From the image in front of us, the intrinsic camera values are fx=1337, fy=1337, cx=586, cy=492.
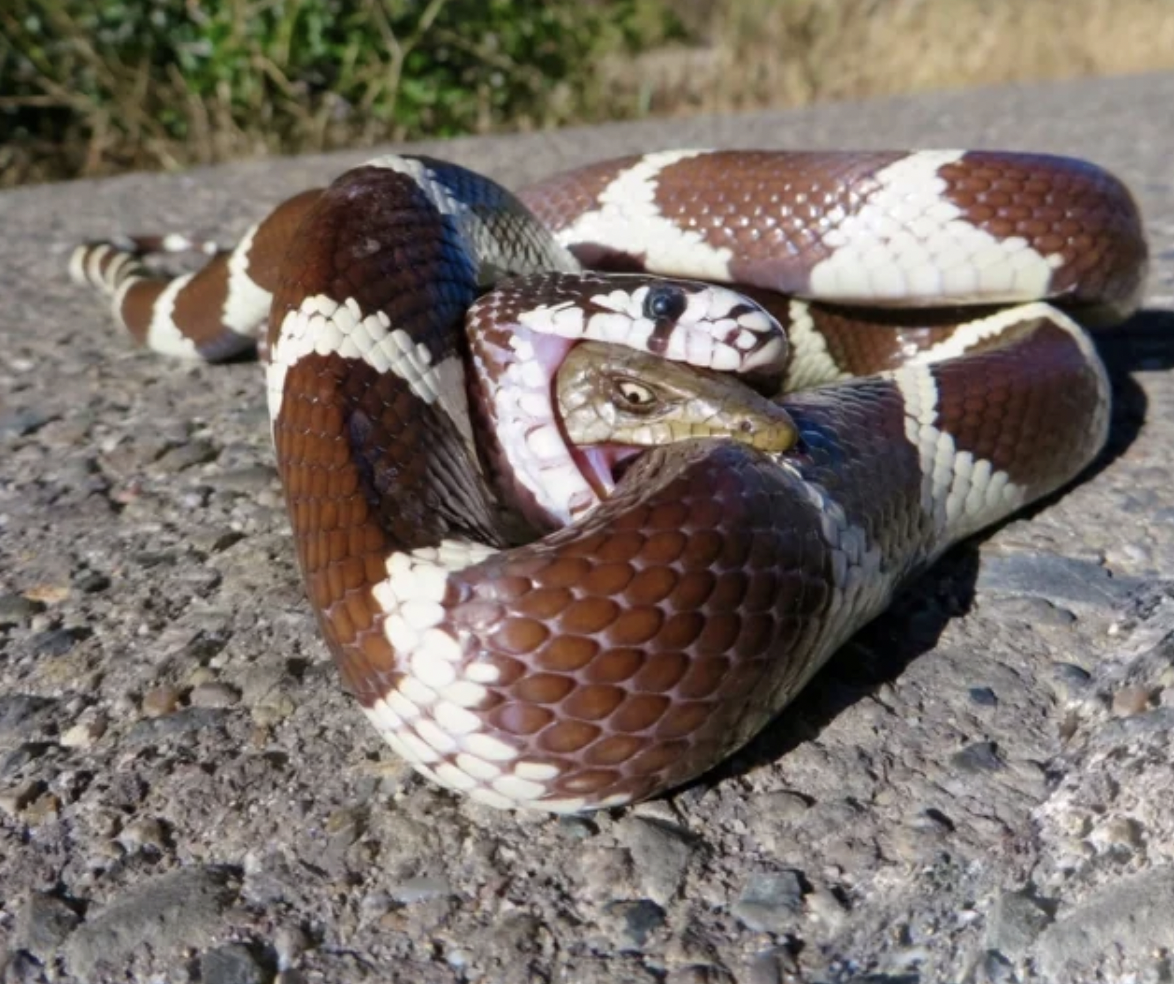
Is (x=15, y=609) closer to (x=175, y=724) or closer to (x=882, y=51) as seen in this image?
(x=175, y=724)

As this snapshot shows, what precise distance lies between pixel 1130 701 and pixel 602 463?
102 cm

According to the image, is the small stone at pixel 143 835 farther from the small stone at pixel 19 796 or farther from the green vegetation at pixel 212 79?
the green vegetation at pixel 212 79

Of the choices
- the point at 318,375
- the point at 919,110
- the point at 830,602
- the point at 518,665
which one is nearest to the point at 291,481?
the point at 318,375

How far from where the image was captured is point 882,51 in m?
12.4

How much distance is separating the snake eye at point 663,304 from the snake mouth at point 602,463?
260 millimetres

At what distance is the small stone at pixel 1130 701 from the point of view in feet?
7.01

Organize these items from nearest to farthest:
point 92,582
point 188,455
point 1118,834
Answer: point 1118,834, point 92,582, point 188,455

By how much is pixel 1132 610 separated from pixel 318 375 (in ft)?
5.05

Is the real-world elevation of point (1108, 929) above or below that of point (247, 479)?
above

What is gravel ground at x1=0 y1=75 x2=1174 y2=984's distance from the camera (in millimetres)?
1749

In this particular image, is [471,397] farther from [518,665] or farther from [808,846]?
[808,846]

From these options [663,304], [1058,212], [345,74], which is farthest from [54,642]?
[345,74]

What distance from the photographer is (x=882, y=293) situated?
11.1 feet

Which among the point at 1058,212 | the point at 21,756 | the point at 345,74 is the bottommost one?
the point at 345,74
